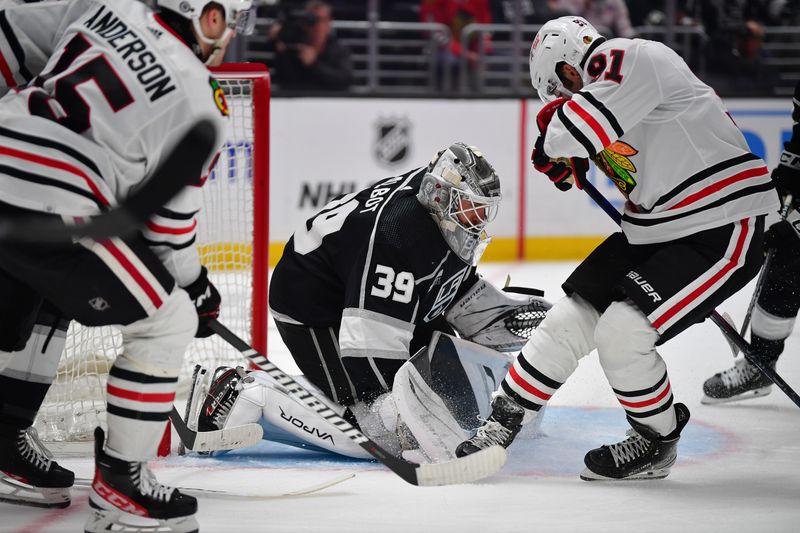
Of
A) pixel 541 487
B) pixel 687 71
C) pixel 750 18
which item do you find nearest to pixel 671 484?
pixel 541 487

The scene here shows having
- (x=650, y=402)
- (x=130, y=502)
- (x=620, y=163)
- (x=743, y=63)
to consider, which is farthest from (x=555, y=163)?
(x=743, y=63)

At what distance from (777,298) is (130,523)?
2255 mm

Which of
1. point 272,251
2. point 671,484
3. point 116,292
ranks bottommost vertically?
point 272,251

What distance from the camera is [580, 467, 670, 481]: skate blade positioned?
8.77 feet

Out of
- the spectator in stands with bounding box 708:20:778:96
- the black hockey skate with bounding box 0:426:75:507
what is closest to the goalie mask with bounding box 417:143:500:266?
the black hockey skate with bounding box 0:426:75:507

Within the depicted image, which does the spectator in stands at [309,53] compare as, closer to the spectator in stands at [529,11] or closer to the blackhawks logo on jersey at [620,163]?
the spectator in stands at [529,11]

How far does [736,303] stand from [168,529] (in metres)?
3.35

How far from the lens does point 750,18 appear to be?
699 cm

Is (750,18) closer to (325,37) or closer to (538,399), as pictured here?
(325,37)

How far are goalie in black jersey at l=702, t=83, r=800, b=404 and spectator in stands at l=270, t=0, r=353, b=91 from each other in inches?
131

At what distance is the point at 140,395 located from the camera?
2.06 metres

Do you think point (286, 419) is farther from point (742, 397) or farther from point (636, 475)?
point (742, 397)

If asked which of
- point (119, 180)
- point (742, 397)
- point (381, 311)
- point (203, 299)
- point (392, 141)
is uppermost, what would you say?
point (119, 180)

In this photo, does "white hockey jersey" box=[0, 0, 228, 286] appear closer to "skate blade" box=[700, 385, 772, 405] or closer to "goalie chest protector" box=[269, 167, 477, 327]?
"goalie chest protector" box=[269, 167, 477, 327]
